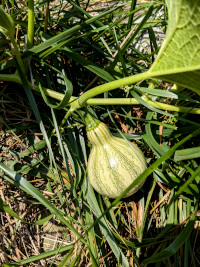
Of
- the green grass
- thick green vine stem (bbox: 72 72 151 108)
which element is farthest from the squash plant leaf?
the green grass

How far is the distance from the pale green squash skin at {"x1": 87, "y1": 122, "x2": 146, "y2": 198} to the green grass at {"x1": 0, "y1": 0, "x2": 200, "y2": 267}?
0.33 ft

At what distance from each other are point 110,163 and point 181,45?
76 centimetres

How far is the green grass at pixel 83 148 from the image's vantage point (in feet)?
4.94

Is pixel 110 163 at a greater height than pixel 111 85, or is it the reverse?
pixel 111 85

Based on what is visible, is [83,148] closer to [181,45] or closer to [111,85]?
[111,85]

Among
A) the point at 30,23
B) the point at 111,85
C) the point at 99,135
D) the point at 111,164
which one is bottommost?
the point at 111,164

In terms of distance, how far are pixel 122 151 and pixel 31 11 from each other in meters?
0.83

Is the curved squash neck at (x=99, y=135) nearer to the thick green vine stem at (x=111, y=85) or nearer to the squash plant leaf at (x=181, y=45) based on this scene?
the thick green vine stem at (x=111, y=85)

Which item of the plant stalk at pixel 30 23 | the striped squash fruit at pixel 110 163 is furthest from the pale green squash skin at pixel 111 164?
the plant stalk at pixel 30 23

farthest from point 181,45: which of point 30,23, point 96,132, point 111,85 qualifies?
point 30,23

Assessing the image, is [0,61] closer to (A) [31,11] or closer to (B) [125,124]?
(A) [31,11]

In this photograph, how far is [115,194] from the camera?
4.82ft

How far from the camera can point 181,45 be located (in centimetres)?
83

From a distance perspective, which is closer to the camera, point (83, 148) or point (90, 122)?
point (90, 122)
